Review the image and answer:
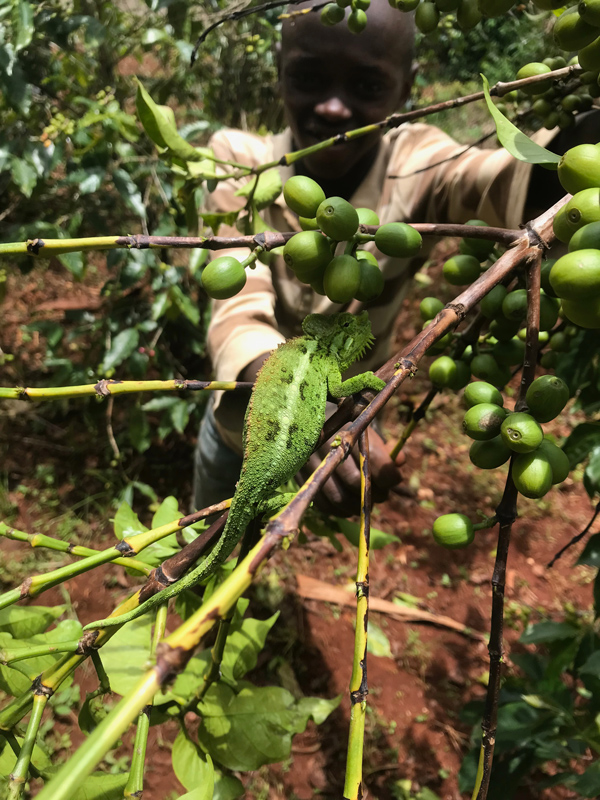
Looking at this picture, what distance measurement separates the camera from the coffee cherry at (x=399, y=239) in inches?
21.9

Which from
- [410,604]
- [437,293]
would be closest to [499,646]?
[410,604]

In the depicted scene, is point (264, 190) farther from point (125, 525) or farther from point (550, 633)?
point (550, 633)

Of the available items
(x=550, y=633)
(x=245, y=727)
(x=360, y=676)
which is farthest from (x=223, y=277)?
(x=550, y=633)

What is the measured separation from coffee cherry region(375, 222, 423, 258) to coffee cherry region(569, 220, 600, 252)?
0.18 metres

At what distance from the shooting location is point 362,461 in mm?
464

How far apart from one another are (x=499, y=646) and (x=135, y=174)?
86.9 inches

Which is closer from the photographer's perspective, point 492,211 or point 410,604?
point 492,211

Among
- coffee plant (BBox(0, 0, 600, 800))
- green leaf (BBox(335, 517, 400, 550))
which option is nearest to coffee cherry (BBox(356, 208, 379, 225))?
coffee plant (BBox(0, 0, 600, 800))

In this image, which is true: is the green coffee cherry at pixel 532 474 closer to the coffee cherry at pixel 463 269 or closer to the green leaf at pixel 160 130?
the coffee cherry at pixel 463 269

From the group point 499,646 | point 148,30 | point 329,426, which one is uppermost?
point 148,30

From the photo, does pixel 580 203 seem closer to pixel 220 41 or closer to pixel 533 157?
pixel 533 157

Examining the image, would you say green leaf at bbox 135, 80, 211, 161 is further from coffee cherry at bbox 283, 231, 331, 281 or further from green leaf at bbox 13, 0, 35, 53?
green leaf at bbox 13, 0, 35, 53

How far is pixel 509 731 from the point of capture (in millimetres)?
1214

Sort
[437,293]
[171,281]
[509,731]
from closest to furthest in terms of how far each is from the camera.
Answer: [509,731]
[171,281]
[437,293]
